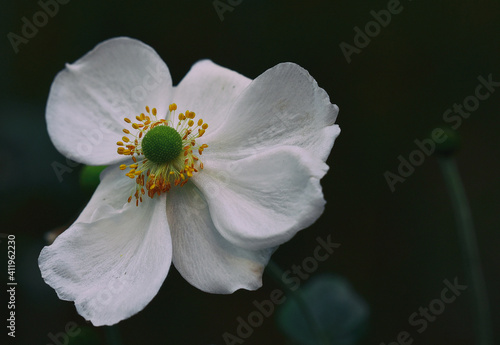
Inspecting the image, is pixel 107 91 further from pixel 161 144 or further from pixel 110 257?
pixel 110 257

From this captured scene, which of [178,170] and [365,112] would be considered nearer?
[178,170]

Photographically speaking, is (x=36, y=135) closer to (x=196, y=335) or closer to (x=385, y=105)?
(x=196, y=335)

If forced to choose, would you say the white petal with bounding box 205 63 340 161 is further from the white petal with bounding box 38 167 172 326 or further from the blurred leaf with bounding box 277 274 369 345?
the blurred leaf with bounding box 277 274 369 345

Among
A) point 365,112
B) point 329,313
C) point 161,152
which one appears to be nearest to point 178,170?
point 161,152

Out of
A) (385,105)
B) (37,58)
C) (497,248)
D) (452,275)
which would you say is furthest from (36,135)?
(497,248)

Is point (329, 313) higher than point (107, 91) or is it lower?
lower
